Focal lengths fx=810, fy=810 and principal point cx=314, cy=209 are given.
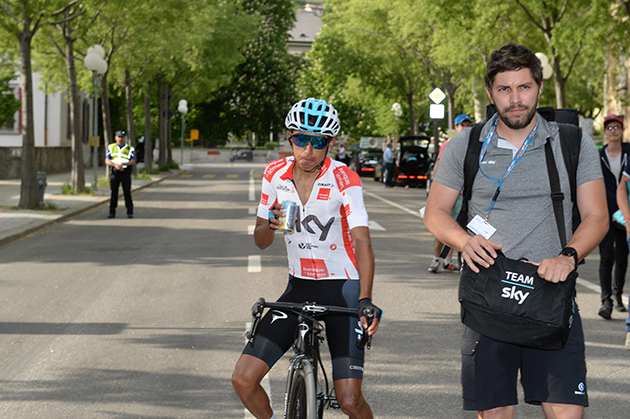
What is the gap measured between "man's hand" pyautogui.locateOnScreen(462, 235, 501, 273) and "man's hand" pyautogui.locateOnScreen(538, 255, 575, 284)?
7.1 inches

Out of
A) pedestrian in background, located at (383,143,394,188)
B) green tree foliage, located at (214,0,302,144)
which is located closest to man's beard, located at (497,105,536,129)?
pedestrian in background, located at (383,143,394,188)

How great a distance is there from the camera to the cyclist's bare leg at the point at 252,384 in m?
3.62

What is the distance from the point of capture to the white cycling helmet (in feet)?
12.5

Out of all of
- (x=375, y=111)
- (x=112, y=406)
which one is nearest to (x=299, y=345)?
(x=112, y=406)

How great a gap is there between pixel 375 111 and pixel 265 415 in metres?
73.9

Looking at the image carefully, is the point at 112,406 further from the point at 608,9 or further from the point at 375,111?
the point at 375,111

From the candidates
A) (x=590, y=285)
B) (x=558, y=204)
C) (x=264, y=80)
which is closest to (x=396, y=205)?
(x=590, y=285)

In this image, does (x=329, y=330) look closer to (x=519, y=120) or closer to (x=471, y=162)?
(x=471, y=162)

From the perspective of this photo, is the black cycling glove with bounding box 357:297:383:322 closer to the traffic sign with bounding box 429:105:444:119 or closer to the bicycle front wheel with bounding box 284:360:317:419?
the bicycle front wheel with bounding box 284:360:317:419

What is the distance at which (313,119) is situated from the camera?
3818 mm

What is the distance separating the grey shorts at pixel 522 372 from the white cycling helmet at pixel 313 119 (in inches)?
45.6

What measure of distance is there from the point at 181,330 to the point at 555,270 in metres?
4.92

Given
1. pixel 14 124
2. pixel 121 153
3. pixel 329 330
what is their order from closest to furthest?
pixel 329 330
pixel 121 153
pixel 14 124

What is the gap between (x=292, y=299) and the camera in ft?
12.8
